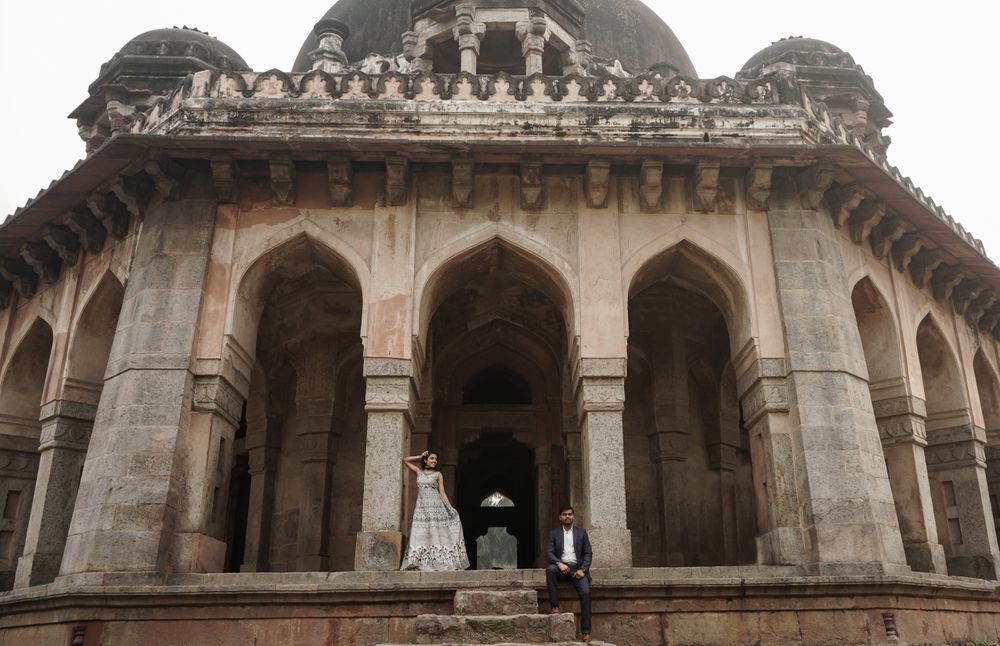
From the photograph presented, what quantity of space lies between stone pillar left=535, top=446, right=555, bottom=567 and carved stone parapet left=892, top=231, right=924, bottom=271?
5299 millimetres

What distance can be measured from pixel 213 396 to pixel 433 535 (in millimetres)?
2630

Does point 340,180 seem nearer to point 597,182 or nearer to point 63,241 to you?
point 597,182

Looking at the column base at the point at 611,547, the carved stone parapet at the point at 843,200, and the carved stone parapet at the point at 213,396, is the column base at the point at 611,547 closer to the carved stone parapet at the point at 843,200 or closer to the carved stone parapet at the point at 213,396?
the carved stone parapet at the point at 213,396

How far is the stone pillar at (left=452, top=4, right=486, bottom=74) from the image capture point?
41.8ft

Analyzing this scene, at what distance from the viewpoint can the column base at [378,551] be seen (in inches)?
320

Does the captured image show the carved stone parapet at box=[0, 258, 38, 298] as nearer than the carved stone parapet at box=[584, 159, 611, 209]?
No

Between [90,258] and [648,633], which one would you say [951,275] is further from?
[90,258]

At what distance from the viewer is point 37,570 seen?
9.43 meters

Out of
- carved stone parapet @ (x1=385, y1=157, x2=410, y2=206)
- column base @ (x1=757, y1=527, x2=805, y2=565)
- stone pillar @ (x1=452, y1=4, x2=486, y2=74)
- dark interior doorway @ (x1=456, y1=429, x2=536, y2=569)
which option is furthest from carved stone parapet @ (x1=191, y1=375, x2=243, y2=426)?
dark interior doorway @ (x1=456, y1=429, x2=536, y2=569)

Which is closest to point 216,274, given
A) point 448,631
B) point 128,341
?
point 128,341

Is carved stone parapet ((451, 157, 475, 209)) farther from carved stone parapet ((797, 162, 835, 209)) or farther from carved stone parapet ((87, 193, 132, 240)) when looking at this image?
carved stone parapet ((87, 193, 132, 240))

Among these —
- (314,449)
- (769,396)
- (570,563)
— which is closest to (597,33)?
(314,449)

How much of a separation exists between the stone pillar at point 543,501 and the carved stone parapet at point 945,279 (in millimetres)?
5732

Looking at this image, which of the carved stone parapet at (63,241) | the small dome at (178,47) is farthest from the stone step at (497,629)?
the small dome at (178,47)
